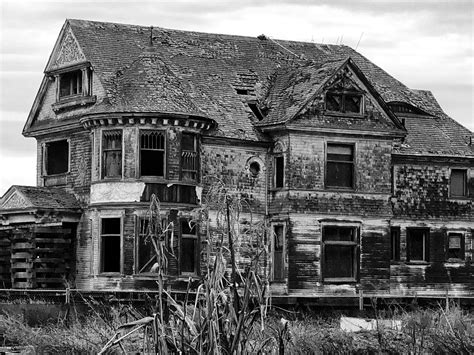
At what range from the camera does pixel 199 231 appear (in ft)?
155

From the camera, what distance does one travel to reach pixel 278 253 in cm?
4891

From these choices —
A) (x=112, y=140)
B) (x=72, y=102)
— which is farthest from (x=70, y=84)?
(x=112, y=140)

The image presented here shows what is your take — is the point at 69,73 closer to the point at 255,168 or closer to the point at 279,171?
the point at 255,168

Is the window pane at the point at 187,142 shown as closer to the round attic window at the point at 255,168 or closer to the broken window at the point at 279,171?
the round attic window at the point at 255,168

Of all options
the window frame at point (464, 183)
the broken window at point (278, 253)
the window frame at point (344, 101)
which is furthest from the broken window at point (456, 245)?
the broken window at point (278, 253)

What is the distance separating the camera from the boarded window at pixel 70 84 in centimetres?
4991

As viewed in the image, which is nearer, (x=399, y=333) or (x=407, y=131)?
(x=399, y=333)

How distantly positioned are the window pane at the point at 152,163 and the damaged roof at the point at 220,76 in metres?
1.63

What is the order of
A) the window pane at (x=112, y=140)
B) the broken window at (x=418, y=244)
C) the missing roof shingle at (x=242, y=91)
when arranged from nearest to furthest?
the window pane at (x=112, y=140) < the missing roof shingle at (x=242, y=91) < the broken window at (x=418, y=244)

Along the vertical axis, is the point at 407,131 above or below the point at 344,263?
above

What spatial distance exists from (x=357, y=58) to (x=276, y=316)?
68.5ft

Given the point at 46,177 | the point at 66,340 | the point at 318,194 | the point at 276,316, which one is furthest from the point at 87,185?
the point at 66,340

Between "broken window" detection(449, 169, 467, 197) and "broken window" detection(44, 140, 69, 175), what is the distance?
14837 millimetres

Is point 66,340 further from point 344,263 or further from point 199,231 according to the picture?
point 344,263
